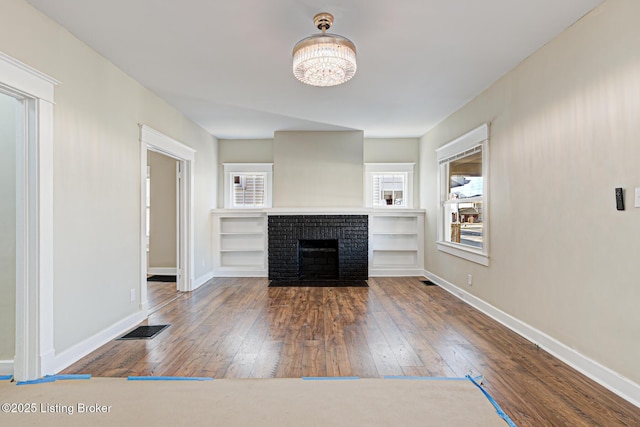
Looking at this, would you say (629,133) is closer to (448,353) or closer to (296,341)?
(448,353)

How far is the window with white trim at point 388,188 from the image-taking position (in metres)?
6.64

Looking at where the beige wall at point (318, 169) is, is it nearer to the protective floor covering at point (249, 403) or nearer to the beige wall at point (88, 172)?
the beige wall at point (88, 172)

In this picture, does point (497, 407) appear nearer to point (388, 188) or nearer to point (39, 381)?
point (39, 381)

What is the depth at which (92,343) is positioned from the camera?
291 centimetres

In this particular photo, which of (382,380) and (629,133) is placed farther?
(382,380)

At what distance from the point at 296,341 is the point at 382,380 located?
98 cm

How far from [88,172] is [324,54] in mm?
2220

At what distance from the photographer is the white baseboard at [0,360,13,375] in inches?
95.1

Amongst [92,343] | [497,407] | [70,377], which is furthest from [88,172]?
[497,407]

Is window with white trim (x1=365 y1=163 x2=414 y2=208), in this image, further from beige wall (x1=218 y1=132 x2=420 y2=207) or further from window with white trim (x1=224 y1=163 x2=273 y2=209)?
window with white trim (x1=224 y1=163 x2=273 y2=209)

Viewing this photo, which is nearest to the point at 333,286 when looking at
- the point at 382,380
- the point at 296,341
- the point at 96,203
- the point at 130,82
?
the point at 296,341

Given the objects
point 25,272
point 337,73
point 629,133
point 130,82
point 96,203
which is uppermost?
point 130,82

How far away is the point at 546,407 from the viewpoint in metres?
2.04

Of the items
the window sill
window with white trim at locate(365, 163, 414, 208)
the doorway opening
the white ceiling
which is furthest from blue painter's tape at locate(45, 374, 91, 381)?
window with white trim at locate(365, 163, 414, 208)
